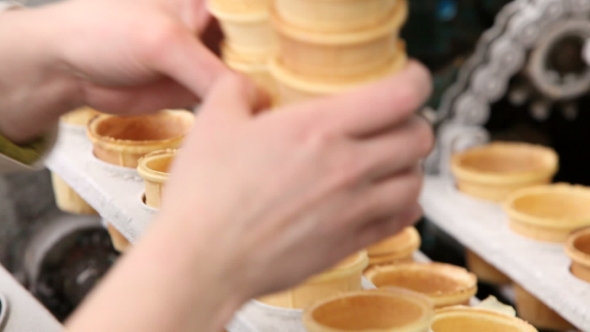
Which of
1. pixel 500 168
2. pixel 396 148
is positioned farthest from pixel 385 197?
pixel 500 168

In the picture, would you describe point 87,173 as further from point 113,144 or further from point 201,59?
point 201,59

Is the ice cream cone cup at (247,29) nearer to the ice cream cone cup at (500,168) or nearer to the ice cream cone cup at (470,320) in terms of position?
the ice cream cone cup at (470,320)

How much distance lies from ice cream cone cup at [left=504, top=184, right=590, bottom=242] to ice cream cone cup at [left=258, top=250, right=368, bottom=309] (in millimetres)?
607

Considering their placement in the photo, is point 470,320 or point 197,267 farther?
point 470,320

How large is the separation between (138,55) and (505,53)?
3.78ft

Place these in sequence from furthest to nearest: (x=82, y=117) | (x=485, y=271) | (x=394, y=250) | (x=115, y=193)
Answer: (x=485, y=271) < (x=82, y=117) < (x=394, y=250) < (x=115, y=193)

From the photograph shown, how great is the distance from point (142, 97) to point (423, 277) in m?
0.47

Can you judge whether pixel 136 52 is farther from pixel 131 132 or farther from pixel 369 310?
pixel 131 132

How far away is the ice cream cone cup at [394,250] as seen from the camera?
1.14m

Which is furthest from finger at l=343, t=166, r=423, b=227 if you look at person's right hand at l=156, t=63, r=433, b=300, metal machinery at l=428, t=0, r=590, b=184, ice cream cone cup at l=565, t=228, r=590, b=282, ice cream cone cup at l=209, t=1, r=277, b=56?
metal machinery at l=428, t=0, r=590, b=184

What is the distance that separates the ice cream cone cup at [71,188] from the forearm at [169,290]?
79 cm

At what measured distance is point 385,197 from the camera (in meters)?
0.56

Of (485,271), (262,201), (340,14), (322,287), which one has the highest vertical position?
(340,14)

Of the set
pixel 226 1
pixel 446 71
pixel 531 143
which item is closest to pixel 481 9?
pixel 446 71
